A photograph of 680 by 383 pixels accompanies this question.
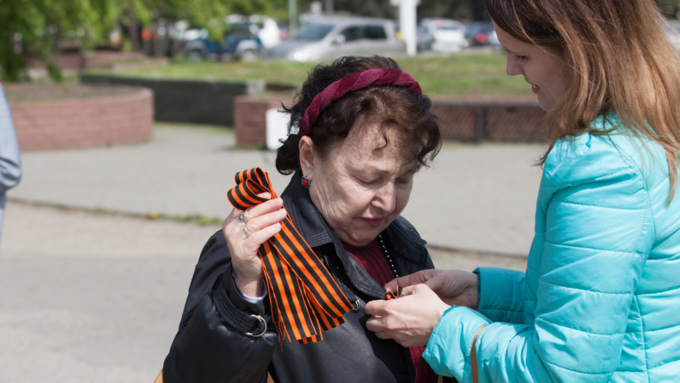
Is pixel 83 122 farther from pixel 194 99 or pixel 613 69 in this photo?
pixel 613 69

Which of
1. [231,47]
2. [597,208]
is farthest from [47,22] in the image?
[231,47]

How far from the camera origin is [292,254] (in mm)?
1637

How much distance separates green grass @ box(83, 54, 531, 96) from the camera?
1322cm

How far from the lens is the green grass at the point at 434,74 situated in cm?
1322

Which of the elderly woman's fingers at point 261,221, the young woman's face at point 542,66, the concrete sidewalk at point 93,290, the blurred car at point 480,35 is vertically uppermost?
the blurred car at point 480,35

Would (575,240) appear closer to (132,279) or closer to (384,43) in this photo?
(132,279)

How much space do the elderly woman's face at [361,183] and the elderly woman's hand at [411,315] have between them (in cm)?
29

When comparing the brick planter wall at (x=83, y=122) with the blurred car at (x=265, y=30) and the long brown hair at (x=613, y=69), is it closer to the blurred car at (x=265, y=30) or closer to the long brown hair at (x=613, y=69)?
the long brown hair at (x=613, y=69)

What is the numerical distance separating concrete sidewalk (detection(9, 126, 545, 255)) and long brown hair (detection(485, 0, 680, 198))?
4.26 metres

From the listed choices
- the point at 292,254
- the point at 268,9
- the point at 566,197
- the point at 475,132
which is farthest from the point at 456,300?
the point at 268,9

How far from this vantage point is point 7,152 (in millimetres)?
3312

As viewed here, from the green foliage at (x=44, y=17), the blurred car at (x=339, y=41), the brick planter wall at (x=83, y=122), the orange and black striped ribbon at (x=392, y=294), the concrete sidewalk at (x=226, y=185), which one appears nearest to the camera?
the orange and black striped ribbon at (x=392, y=294)

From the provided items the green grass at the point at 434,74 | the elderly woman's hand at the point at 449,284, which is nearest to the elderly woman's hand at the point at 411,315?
the elderly woman's hand at the point at 449,284

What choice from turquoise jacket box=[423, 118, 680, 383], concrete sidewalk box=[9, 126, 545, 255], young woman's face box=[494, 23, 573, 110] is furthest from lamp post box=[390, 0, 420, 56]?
turquoise jacket box=[423, 118, 680, 383]
